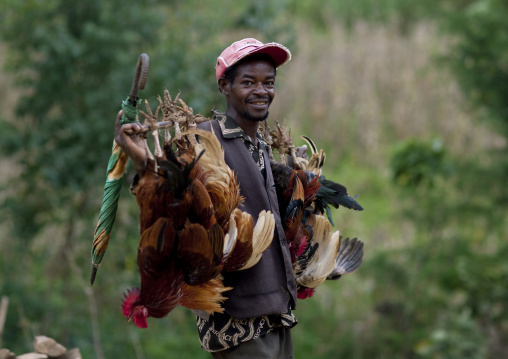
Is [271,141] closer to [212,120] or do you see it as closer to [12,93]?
[212,120]

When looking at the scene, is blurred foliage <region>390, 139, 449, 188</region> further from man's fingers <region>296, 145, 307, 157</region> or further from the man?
the man

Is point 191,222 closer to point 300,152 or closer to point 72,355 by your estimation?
point 300,152

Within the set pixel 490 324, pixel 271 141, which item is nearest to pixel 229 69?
→ pixel 271 141

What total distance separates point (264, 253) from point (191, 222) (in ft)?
1.31

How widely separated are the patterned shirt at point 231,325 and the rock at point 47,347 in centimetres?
137

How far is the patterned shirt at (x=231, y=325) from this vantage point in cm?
280

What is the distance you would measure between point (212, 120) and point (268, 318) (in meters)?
0.83

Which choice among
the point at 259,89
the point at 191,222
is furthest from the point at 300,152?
the point at 191,222

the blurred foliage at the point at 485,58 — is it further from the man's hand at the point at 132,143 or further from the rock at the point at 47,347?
the man's hand at the point at 132,143

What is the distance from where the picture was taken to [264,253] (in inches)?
114

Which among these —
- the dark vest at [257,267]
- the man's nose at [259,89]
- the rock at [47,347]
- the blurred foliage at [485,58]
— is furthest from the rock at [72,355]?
the blurred foliage at [485,58]

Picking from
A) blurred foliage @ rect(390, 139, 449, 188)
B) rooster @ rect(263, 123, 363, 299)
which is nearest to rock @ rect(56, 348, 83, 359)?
rooster @ rect(263, 123, 363, 299)

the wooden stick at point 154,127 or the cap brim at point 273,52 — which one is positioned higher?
the cap brim at point 273,52

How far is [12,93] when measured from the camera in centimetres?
953
